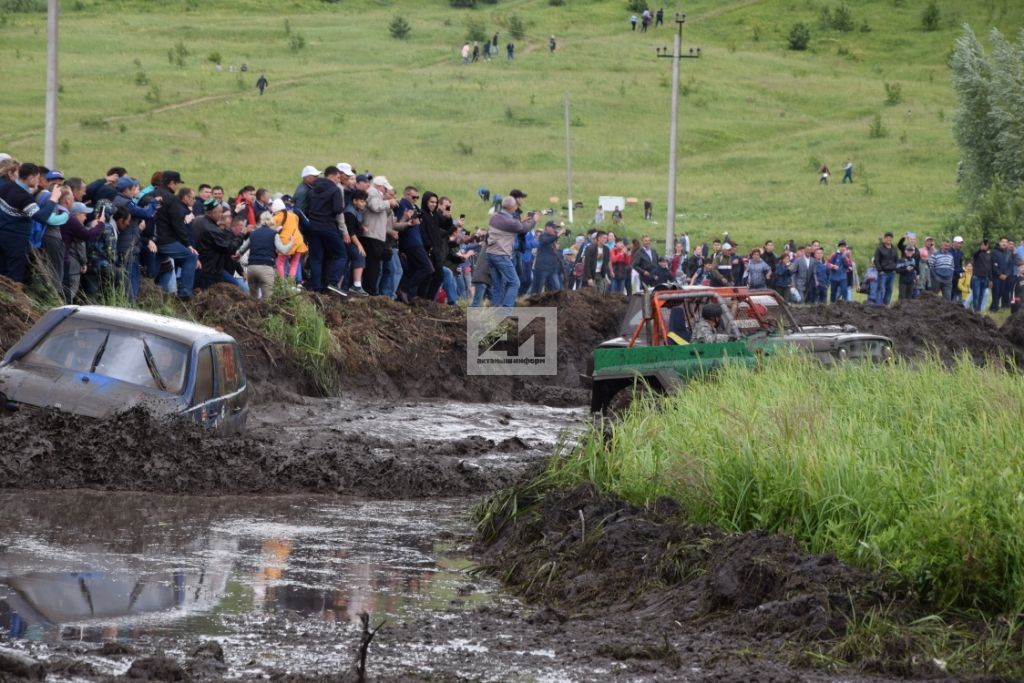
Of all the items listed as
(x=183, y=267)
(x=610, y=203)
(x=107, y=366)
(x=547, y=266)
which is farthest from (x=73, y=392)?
(x=610, y=203)

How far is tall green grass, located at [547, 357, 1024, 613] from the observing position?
793cm

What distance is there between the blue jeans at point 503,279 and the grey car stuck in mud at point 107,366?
34.9 ft

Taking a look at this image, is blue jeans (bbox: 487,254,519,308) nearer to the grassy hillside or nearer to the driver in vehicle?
the driver in vehicle

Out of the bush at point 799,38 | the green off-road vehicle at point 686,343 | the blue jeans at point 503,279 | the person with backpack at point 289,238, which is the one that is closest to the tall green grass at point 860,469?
the green off-road vehicle at point 686,343

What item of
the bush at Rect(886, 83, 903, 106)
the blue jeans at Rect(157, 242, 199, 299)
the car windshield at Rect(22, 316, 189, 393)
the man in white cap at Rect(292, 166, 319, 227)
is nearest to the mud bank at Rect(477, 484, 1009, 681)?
the car windshield at Rect(22, 316, 189, 393)

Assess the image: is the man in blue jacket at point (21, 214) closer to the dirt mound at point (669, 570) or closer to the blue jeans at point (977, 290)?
the dirt mound at point (669, 570)

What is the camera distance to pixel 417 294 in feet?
79.9

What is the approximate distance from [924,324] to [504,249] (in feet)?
29.4

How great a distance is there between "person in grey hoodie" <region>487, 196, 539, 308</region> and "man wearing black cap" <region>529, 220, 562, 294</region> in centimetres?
590

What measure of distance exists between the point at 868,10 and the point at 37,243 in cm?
11764

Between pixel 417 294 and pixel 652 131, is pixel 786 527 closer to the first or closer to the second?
pixel 417 294

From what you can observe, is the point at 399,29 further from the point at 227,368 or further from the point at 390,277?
the point at 227,368

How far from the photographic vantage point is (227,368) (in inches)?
532

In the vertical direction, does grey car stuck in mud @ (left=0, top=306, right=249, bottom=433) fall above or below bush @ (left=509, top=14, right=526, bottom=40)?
below
